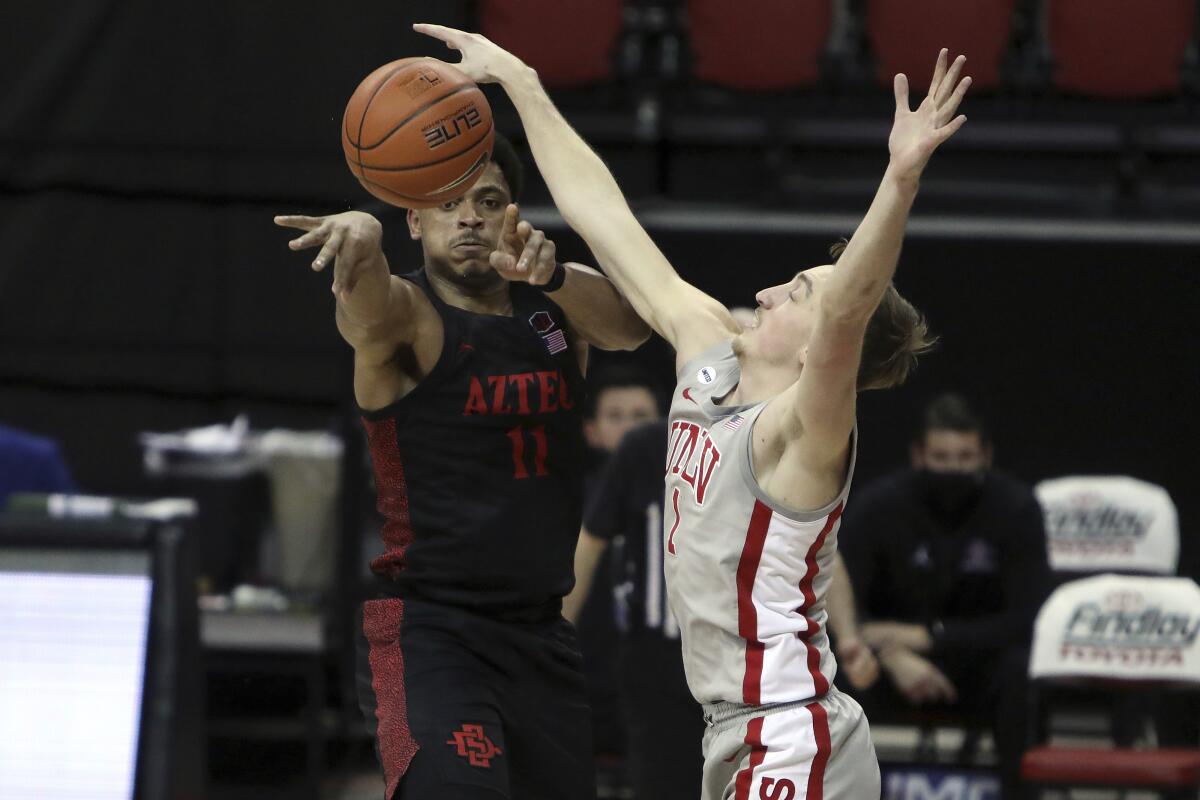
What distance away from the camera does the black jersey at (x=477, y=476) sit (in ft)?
12.7

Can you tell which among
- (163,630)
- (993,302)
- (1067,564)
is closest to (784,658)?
(163,630)

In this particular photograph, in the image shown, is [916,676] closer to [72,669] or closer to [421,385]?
[421,385]

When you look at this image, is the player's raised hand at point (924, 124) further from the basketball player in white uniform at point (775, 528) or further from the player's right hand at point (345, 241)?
the player's right hand at point (345, 241)

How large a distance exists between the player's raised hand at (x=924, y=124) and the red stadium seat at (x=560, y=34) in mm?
7099

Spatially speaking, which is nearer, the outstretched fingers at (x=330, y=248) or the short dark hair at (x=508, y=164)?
the outstretched fingers at (x=330, y=248)

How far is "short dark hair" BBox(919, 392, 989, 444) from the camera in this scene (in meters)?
7.30

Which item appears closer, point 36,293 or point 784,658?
point 784,658

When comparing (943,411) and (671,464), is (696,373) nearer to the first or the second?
(671,464)

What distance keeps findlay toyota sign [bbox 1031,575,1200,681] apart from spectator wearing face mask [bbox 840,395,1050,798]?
0.65 ft

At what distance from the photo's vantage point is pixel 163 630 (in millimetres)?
3746

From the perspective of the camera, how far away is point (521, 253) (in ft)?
12.2

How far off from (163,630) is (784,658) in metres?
1.36

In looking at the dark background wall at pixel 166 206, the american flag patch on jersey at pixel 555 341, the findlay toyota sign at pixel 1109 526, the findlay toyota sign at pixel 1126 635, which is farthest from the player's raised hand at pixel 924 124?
the dark background wall at pixel 166 206

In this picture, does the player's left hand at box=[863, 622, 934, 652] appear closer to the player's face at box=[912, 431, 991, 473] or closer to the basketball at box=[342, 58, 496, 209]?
the player's face at box=[912, 431, 991, 473]
